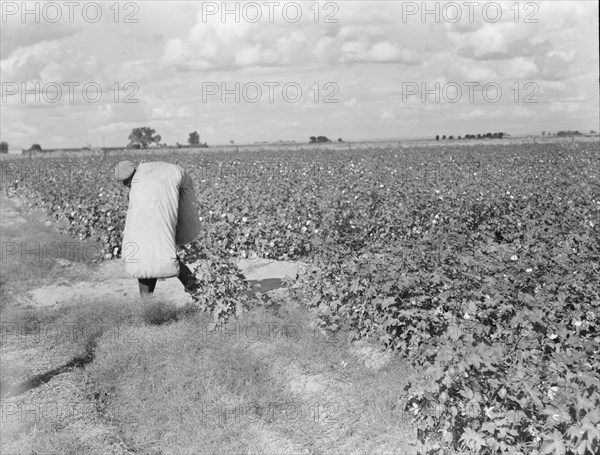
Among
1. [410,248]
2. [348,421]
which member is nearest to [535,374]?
[348,421]

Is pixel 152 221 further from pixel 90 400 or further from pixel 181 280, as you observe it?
pixel 90 400

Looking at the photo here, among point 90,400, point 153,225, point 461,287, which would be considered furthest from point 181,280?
point 461,287

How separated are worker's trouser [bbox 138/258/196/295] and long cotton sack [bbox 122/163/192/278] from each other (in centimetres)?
21

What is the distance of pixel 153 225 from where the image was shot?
7164mm

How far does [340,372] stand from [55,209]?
11819 millimetres

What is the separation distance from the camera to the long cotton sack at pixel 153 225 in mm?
7168

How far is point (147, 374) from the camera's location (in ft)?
18.4

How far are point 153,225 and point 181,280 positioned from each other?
72cm

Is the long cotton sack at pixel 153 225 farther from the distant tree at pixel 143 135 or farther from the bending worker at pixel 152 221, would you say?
the distant tree at pixel 143 135

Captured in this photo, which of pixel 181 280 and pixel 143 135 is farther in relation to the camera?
pixel 143 135

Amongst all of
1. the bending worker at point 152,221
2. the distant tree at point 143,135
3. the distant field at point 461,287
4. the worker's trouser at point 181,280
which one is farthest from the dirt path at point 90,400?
the distant tree at point 143,135

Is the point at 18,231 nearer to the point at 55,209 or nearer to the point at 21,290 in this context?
the point at 55,209

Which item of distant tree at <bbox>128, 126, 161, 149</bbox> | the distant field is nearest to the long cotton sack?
the distant field

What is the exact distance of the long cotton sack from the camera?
717cm
